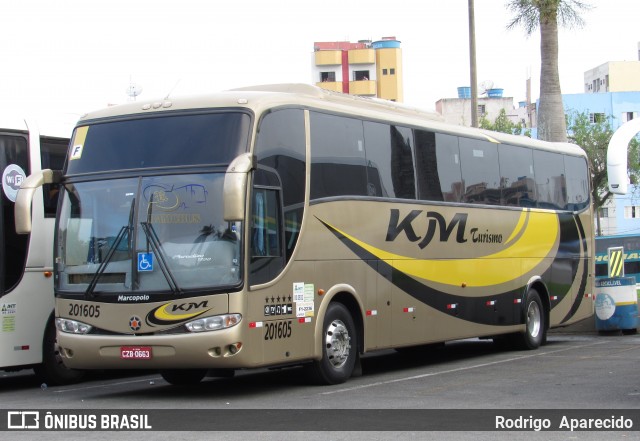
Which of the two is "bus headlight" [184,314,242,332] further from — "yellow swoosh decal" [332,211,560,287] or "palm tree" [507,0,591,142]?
"palm tree" [507,0,591,142]

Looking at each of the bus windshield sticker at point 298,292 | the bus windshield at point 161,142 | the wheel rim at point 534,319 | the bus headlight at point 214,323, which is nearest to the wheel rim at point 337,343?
the bus windshield sticker at point 298,292

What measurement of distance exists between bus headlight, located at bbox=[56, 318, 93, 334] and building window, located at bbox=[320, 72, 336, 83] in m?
99.5

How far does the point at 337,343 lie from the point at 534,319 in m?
7.61

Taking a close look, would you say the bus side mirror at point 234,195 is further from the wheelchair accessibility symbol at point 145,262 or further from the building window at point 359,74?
the building window at point 359,74

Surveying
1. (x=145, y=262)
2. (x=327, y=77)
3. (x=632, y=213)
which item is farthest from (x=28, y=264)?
(x=327, y=77)

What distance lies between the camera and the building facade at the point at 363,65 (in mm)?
111125

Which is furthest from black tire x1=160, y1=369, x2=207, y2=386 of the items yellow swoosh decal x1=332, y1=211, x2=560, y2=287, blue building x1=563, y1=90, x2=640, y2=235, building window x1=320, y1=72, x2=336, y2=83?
building window x1=320, y1=72, x2=336, y2=83

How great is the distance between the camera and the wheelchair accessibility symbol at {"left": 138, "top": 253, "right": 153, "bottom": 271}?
12258mm

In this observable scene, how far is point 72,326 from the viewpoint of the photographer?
12836 mm

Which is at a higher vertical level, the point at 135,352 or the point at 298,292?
the point at 298,292

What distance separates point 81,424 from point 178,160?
345 centimetres

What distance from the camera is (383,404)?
11375mm

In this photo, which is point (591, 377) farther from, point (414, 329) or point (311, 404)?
point (311, 404)

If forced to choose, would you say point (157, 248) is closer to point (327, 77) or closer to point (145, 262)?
point (145, 262)
